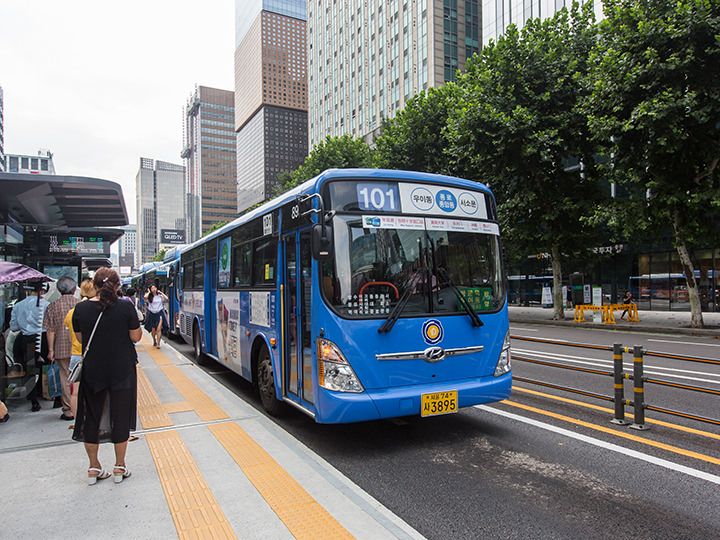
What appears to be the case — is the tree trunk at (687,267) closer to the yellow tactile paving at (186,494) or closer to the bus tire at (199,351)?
the bus tire at (199,351)

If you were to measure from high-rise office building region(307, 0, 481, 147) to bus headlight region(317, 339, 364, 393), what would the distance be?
3641cm

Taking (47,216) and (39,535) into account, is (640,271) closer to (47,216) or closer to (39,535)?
(47,216)

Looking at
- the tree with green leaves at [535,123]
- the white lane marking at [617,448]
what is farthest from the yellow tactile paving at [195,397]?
the tree with green leaves at [535,123]

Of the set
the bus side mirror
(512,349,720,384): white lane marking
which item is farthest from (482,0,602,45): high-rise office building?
the bus side mirror

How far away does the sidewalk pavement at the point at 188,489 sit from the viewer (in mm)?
3369

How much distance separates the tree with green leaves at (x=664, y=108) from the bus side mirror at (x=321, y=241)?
14.7 metres

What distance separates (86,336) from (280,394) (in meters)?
2.36

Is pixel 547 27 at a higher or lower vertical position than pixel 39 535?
higher

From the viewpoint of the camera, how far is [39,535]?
3295 millimetres

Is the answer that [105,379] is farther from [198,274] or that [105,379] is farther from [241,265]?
[198,274]

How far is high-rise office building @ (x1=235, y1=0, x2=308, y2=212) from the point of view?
128m

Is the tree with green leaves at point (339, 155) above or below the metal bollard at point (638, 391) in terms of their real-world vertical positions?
above

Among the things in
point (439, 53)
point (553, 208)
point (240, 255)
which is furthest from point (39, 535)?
point (439, 53)

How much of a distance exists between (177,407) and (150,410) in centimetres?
34
